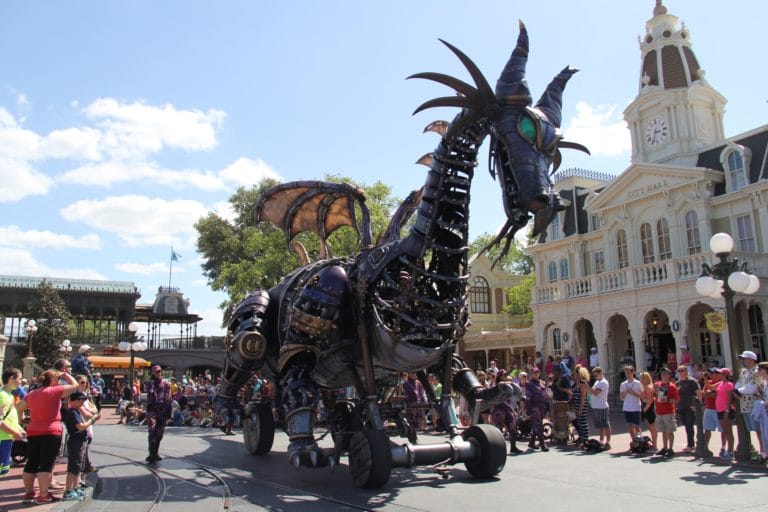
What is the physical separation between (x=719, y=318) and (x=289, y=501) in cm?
1449

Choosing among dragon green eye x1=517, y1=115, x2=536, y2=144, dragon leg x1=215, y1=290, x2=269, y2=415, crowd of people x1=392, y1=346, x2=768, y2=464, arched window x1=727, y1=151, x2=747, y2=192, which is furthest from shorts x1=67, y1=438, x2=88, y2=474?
arched window x1=727, y1=151, x2=747, y2=192

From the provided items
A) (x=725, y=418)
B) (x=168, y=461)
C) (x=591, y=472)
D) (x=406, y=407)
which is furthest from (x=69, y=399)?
(x=725, y=418)

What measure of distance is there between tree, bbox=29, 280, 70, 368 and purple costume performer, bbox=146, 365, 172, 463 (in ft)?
94.1

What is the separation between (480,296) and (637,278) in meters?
18.7

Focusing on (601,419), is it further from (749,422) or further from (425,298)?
(425,298)

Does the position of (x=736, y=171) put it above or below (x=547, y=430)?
above

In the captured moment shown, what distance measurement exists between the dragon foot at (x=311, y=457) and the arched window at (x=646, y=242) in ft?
69.9

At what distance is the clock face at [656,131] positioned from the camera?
26156mm

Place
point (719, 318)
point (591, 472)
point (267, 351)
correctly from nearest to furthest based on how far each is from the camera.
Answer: point (591, 472), point (267, 351), point (719, 318)

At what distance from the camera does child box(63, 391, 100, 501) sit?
271 inches

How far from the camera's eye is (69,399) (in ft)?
24.9

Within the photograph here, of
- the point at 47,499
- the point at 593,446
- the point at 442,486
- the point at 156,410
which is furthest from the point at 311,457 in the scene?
the point at 593,446

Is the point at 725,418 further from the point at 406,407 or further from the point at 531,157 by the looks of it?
the point at 531,157

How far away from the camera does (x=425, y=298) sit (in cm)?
713
